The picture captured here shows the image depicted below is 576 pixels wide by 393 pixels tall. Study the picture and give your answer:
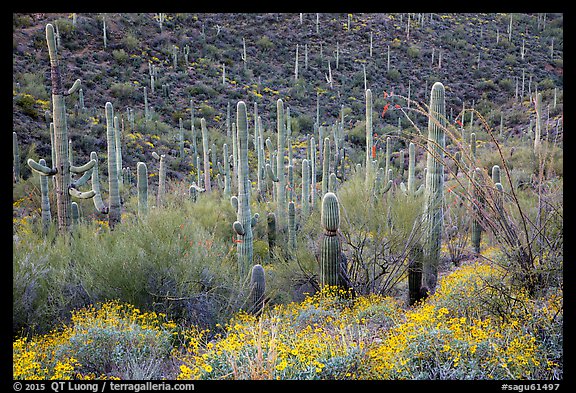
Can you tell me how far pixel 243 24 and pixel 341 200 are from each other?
30888mm

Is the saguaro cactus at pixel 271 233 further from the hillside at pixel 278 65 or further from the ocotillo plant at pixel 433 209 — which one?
the hillside at pixel 278 65

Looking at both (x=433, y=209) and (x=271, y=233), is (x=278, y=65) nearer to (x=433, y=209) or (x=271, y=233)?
(x=271, y=233)

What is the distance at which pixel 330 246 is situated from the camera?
320 inches

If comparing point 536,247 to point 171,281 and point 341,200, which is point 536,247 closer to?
point 171,281

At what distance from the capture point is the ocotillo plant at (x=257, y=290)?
25.2ft

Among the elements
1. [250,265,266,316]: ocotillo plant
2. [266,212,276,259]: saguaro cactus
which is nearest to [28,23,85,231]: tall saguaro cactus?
[250,265,266,316]: ocotillo plant

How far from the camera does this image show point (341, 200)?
1197 centimetres

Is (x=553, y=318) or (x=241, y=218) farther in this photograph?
(x=241, y=218)

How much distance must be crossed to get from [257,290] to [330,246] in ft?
4.50

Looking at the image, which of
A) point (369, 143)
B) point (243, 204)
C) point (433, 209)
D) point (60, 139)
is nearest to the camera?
point (60, 139)

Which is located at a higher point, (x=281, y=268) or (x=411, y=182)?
(x=411, y=182)

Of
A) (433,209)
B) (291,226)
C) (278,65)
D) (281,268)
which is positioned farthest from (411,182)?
(278,65)

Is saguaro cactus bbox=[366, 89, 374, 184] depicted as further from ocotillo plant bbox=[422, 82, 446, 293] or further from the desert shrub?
the desert shrub

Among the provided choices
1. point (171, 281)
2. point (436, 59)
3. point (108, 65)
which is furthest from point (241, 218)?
point (436, 59)
